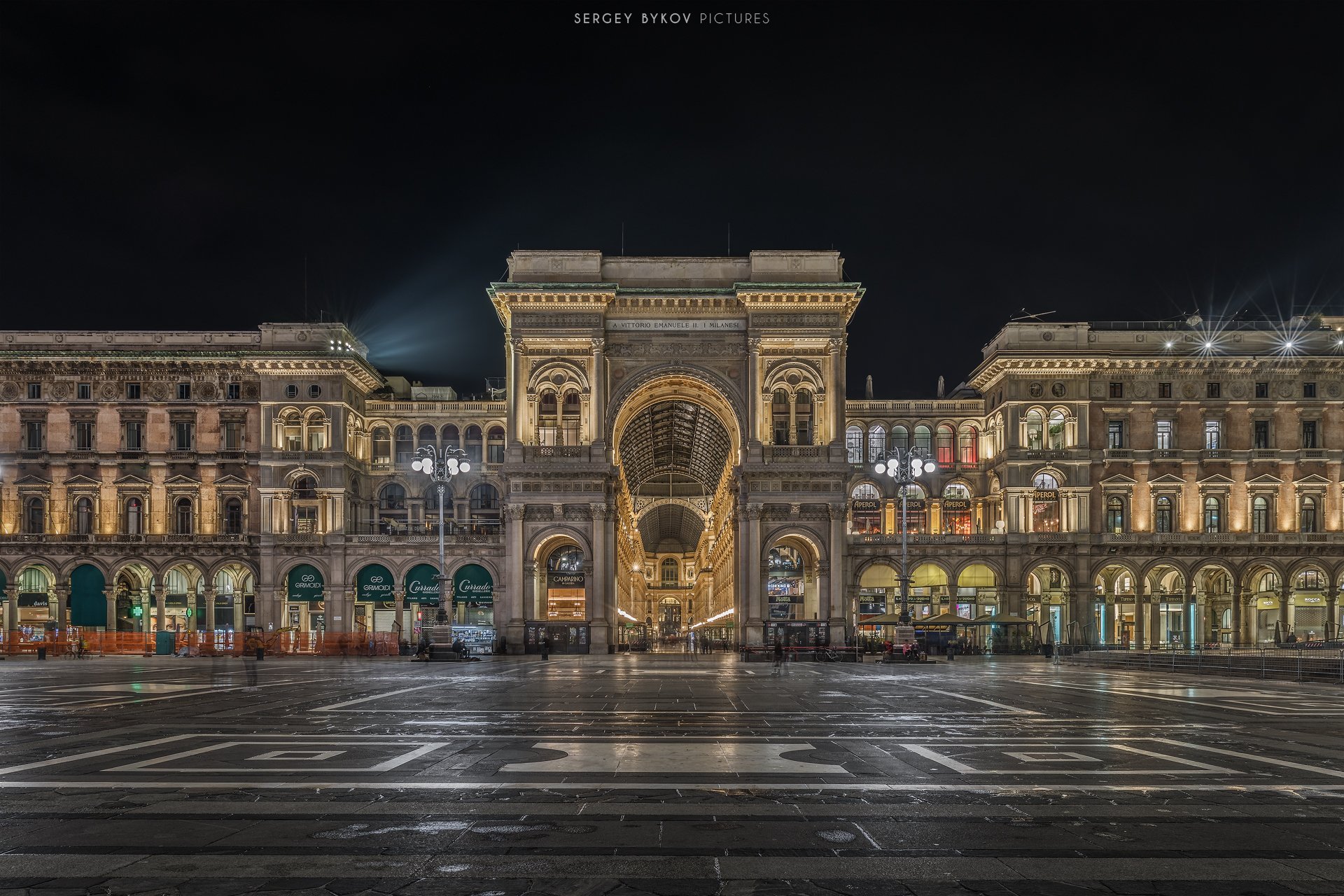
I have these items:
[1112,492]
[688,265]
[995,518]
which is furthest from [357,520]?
[1112,492]

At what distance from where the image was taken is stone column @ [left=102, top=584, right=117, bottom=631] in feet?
261

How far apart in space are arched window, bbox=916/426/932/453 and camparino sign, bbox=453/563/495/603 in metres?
33.8

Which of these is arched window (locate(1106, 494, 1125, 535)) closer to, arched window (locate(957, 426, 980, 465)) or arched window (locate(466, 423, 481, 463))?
arched window (locate(957, 426, 980, 465))

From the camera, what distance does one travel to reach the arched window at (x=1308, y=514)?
7988cm

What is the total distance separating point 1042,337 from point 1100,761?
69.0m

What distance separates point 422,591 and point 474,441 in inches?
536

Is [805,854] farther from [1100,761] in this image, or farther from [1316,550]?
[1316,550]

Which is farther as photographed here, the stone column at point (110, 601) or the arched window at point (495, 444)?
the arched window at point (495, 444)

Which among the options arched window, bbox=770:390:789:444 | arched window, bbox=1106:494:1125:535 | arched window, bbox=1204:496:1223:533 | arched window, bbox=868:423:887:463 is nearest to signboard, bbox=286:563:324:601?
arched window, bbox=770:390:789:444

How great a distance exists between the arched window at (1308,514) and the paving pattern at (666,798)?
6122 cm

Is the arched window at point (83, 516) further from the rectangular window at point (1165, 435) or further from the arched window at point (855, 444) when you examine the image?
the rectangular window at point (1165, 435)

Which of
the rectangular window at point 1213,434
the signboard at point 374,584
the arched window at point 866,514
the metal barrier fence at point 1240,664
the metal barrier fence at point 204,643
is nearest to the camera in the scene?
the metal barrier fence at point 1240,664

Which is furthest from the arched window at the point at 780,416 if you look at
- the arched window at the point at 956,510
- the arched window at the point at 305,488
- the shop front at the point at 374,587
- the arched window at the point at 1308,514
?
the arched window at the point at 1308,514

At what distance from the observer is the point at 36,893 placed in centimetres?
803
